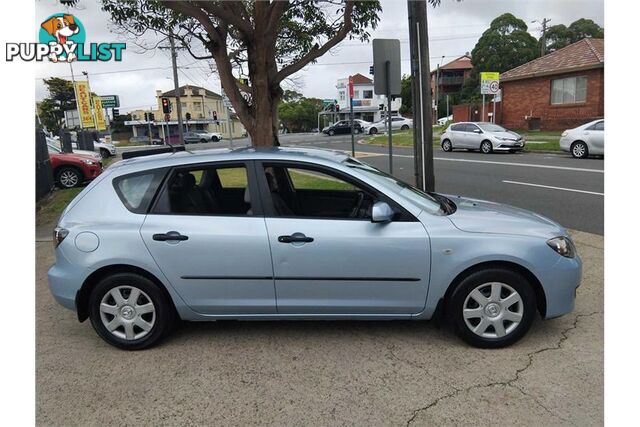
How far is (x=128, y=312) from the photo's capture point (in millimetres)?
3664

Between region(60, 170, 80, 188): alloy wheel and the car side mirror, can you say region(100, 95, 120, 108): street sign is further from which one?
the car side mirror

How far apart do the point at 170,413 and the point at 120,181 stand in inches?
73.5

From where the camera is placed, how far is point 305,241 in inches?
136

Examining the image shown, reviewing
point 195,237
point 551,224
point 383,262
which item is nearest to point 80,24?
point 195,237

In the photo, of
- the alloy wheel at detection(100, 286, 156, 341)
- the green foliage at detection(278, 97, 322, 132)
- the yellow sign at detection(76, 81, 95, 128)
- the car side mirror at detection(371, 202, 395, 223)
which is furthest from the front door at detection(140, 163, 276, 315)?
the green foliage at detection(278, 97, 322, 132)

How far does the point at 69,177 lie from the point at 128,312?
11.5 metres

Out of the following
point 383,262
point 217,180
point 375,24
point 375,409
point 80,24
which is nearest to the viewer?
point 375,409

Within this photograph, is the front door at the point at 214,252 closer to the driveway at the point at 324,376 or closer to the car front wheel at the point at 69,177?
the driveway at the point at 324,376

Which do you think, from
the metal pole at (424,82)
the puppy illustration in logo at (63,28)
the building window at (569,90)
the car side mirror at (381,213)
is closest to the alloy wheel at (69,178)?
the puppy illustration in logo at (63,28)

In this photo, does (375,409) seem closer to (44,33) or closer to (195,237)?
(195,237)

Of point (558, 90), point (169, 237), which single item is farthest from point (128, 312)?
point (558, 90)

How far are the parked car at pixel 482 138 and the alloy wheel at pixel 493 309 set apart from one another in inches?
678

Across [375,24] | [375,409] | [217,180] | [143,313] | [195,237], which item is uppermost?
[375,24]

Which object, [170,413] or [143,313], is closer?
[170,413]
